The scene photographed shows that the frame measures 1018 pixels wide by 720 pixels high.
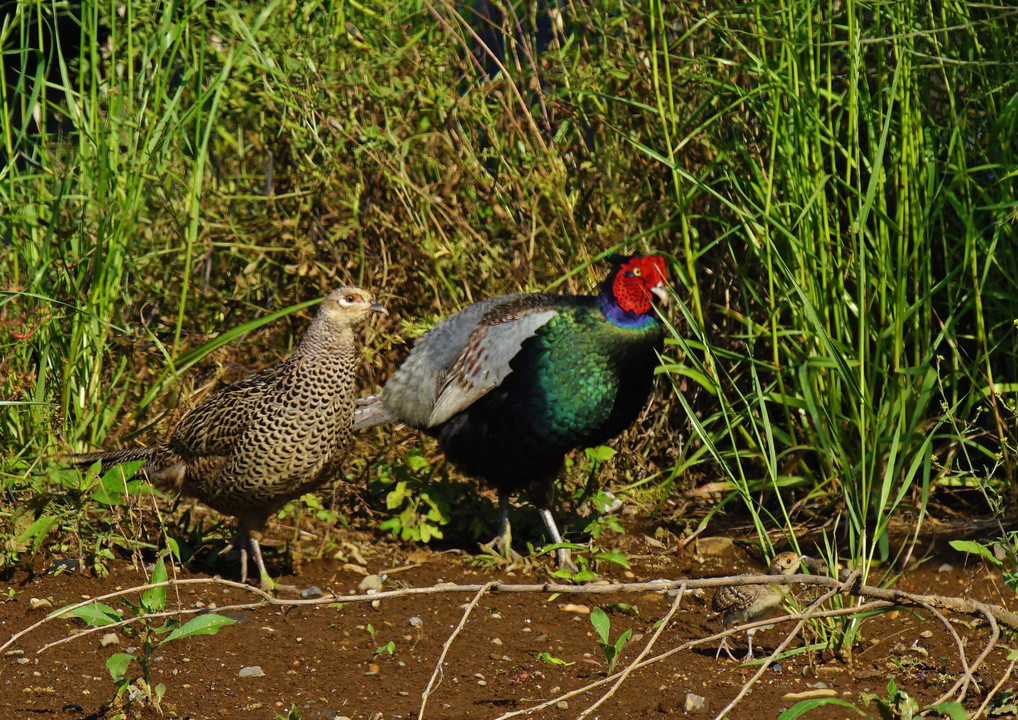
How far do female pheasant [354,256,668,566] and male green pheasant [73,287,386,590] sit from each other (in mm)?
499

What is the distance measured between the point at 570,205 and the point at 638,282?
619 millimetres

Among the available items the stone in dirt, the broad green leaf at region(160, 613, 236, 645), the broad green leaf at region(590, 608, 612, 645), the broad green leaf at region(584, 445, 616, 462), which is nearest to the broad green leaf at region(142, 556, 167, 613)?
the broad green leaf at region(160, 613, 236, 645)

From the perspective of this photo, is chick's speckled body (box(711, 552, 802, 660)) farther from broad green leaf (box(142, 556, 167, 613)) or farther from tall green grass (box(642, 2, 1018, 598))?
broad green leaf (box(142, 556, 167, 613))

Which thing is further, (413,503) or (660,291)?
(413,503)

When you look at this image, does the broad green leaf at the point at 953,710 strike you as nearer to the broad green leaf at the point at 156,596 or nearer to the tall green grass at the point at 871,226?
the tall green grass at the point at 871,226

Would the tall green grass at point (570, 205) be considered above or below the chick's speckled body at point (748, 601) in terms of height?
above

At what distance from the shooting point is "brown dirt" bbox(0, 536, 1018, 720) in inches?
125

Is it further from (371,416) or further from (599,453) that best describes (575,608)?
(371,416)

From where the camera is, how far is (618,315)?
14.8 ft

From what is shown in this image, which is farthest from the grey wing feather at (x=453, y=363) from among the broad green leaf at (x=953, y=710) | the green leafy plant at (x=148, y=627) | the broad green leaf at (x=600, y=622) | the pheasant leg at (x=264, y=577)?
the broad green leaf at (x=953, y=710)

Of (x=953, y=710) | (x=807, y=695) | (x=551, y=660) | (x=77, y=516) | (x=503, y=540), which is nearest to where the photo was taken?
(x=953, y=710)

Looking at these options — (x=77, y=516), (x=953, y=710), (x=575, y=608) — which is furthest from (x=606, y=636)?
(x=77, y=516)

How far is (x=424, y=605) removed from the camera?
4070 millimetres

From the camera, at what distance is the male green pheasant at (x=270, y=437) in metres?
4.14
